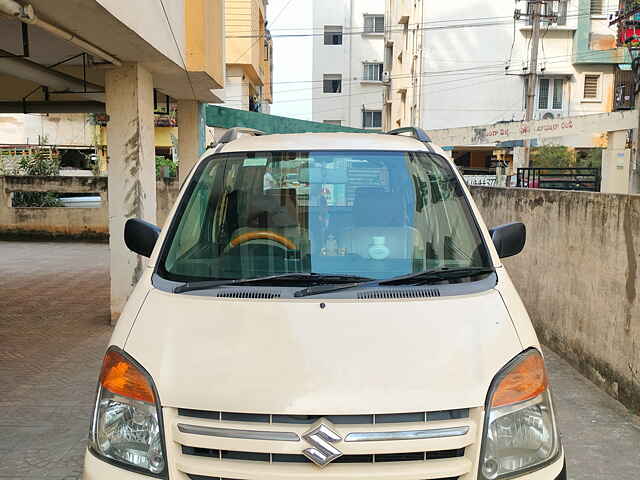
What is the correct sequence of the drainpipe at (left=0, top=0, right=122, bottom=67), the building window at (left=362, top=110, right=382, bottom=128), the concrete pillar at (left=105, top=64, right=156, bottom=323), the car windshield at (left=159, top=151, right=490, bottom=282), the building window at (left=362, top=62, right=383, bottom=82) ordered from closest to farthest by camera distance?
1. the car windshield at (left=159, top=151, right=490, bottom=282)
2. the drainpipe at (left=0, top=0, right=122, bottom=67)
3. the concrete pillar at (left=105, top=64, right=156, bottom=323)
4. the building window at (left=362, top=62, right=383, bottom=82)
5. the building window at (left=362, top=110, right=382, bottom=128)

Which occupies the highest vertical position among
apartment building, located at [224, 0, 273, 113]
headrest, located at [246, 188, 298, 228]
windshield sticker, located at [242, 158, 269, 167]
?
apartment building, located at [224, 0, 273, 113]

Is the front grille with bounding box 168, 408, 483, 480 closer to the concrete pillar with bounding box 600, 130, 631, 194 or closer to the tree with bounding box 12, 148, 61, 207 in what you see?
the tree with bounding box 12, 148, 61, 207

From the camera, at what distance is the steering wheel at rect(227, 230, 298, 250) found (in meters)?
3.37

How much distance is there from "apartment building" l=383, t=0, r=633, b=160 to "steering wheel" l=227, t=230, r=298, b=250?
99.2ft

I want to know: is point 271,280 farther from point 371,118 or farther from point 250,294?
point 371,118

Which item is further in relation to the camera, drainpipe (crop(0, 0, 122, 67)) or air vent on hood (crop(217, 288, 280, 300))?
drainpipe (crop(0, 0, 122, 67))

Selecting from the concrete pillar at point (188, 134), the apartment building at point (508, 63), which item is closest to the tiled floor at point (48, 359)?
the concrete pillar at point (188, 134)

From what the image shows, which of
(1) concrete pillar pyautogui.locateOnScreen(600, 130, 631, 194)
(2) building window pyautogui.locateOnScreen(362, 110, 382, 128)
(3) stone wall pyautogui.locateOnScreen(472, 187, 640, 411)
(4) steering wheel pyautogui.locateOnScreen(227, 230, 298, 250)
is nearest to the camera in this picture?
(4) steering wheel pyautogui.locateOnScreen(227, 230, 298, 250)

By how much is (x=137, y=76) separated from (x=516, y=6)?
28580mm

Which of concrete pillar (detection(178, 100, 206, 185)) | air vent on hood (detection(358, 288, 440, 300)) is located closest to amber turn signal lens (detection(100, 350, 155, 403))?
air vent on hood (detection(358, 288, 440, 300))

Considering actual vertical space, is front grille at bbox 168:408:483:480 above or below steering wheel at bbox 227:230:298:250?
below

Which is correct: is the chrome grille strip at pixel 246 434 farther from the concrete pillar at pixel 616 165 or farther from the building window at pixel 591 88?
the building window at pixel 591 88

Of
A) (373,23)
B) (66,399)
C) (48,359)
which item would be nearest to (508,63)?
(373,23)

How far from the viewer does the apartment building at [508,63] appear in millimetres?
31906
